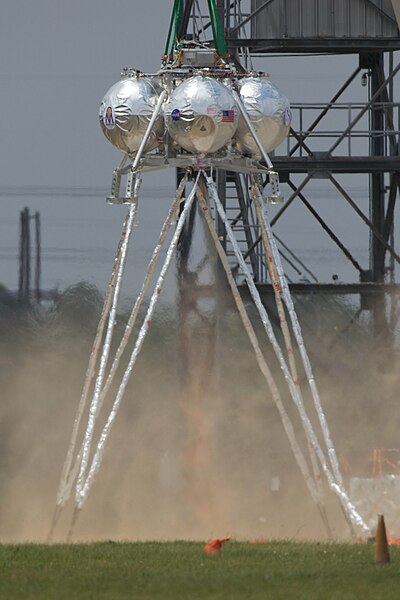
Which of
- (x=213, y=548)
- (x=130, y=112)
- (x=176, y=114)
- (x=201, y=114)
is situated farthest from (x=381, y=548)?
(x=130, y=112)

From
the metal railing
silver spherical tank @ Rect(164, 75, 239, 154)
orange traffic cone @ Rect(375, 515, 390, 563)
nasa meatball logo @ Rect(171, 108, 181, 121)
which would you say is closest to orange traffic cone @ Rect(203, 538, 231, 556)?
orange traffic cone @ Rect(375, 515, 390, 563)

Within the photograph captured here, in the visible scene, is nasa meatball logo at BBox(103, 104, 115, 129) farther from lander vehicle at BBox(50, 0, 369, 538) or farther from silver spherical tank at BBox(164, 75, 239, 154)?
silver spherical tank at BBox(164, 75, 239, 154)

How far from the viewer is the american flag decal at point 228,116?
67.9 feet

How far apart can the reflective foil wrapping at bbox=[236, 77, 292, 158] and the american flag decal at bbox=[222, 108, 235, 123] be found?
0.47 m

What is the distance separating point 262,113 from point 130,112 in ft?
5.68

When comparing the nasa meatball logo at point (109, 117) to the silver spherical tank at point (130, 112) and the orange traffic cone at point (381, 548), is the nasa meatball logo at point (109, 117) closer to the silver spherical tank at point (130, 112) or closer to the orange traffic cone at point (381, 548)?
the silver spherical tank at point (130, 112)

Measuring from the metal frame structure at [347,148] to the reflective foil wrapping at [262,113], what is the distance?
7379mm

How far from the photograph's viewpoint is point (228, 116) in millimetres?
20766

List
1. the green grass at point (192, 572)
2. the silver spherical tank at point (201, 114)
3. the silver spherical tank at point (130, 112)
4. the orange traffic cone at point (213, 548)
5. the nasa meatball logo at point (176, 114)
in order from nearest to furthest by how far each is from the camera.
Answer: the green grass at point (192, 572) → the orange traffic cone at point (213, 548) → the silver spherical tank at point (201, 114) → the nasa meatball logo at point (176, 114) → the silver spherical tank at point (130, 112)

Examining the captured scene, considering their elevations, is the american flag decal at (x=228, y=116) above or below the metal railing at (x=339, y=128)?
above

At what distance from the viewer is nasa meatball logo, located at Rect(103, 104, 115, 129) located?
69.5ft

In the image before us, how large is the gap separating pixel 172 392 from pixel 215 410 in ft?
3.11

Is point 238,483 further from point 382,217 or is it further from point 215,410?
point 382,217

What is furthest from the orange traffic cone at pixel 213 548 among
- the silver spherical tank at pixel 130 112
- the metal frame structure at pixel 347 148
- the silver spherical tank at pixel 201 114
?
the metal frame structure at pixel 347 148
